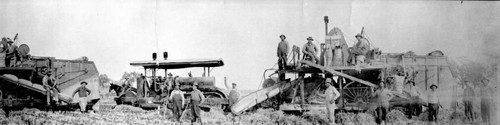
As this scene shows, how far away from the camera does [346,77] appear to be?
12.5 meters

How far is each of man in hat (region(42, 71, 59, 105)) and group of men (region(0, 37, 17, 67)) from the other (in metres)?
1.15

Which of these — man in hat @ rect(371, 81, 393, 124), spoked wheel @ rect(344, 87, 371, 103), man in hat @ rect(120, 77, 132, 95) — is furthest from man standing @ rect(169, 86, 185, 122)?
man in hat @ rect(371, 81, 393, 124)

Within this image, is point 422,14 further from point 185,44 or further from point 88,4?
point 88,4

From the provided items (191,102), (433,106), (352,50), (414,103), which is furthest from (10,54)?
(433,106)

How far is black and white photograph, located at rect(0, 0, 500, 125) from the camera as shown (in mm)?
12094

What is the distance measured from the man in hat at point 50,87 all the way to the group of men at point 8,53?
3.77 ft

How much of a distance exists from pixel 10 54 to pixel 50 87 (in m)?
1.63

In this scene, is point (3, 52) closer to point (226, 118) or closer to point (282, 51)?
point (226, 118)

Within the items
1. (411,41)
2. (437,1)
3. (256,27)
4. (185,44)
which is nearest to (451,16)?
(437,1)

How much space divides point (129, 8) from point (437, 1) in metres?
8.29

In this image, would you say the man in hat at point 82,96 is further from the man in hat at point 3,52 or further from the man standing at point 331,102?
the man standing at point 331,102

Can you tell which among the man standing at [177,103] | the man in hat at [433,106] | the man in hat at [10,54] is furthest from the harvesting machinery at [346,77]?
the man in hat at [10,54]

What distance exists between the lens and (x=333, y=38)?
13086mm

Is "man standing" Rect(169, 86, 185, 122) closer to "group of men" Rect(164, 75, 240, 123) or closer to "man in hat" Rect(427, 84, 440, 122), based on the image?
"group of men" Rect(164, 75, 240, 123)
